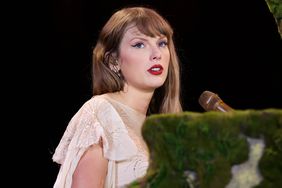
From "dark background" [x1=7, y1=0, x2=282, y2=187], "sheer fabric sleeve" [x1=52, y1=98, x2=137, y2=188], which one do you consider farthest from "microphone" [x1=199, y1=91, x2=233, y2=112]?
"dark background" [x1=7, y1=0, x2=282, y2=187]

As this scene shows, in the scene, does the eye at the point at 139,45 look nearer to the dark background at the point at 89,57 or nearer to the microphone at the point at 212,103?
the microphone at the point at 212,103

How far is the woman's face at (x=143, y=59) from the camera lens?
1.62 metres

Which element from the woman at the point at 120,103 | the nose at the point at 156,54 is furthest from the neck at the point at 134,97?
the nose at the point at 156,54

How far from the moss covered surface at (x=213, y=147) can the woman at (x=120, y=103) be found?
0.97 meters

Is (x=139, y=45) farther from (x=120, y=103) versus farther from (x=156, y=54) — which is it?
(x=120, y=103)

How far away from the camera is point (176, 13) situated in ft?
9.01

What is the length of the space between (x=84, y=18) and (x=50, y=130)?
54 cm

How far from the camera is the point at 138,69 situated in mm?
1637

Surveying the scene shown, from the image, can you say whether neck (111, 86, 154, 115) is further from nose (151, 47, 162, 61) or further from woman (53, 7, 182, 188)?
nose (151, 47, 162, 61)

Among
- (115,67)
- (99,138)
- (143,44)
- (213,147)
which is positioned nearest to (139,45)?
(143,44)

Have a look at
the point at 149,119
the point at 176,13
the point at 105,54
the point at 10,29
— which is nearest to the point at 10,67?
the point at 10,29

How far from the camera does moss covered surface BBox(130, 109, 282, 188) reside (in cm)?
51

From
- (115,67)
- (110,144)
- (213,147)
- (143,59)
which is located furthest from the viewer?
(115,67)

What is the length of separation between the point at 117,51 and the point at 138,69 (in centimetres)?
11
